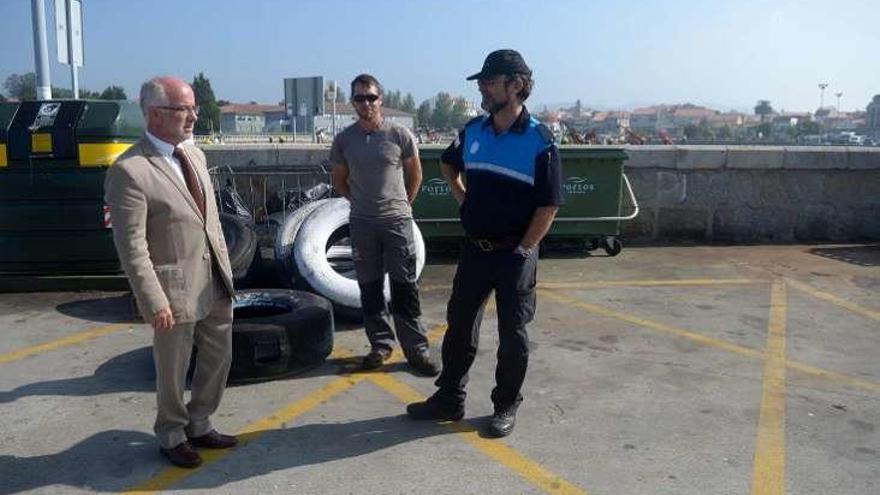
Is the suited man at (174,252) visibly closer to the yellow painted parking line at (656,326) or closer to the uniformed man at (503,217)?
the uniformed man at (503,217)

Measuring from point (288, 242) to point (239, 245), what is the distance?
0.42 m

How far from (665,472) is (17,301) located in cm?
599

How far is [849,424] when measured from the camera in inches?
170

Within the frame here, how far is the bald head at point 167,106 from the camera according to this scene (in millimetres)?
3221

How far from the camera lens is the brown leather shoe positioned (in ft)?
12.7

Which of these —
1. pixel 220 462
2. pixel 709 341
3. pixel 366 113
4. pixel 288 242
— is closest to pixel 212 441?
pixel 220 462

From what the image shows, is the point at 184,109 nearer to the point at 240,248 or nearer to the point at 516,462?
the point at 516,462

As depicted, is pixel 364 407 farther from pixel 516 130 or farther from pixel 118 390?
pixel 516 130

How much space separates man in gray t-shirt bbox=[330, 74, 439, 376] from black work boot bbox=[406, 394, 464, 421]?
2.42ft

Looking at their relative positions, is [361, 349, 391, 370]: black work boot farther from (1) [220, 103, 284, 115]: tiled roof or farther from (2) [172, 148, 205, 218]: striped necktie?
(1) [220, 103, 284, 115]: tiled roof

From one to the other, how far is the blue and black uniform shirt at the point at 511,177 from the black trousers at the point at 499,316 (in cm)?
16

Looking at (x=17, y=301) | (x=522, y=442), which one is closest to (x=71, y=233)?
(x=17, y=301)

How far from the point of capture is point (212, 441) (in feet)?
12.7

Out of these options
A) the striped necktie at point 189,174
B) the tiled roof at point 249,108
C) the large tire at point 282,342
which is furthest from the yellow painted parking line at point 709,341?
the tiled roof at point 249,108
